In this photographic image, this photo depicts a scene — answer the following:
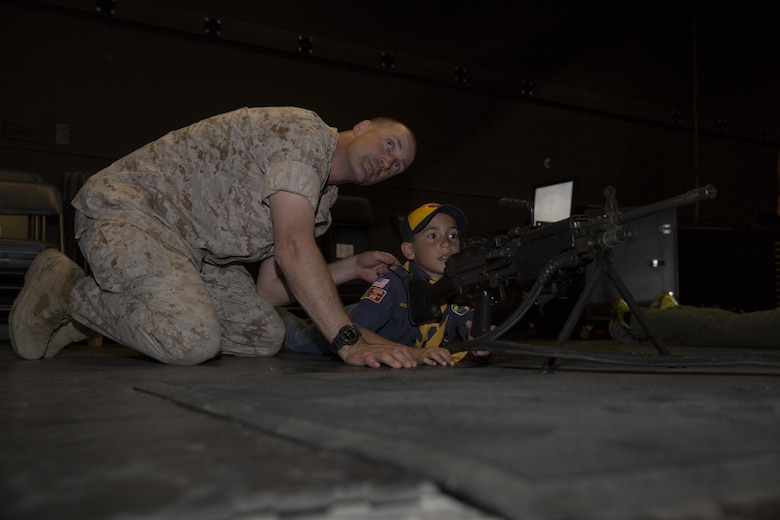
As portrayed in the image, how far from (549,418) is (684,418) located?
6.9 inches

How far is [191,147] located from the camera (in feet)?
7.39

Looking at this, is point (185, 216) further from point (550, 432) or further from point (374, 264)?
point (550, 432)

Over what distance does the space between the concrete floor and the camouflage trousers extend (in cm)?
63

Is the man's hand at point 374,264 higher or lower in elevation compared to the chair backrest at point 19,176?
lower

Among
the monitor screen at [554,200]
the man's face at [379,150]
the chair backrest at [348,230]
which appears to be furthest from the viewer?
the monitor screen at [554,200]

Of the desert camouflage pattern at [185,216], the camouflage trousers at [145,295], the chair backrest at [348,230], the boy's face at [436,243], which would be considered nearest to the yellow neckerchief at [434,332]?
the boy's face at [436,243]

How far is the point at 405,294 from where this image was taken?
2.38 metres

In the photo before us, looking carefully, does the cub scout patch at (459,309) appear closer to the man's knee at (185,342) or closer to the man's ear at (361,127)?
the man's ear at (361,127)

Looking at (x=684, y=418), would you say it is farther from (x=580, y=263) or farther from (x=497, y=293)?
(x=497, y=293)

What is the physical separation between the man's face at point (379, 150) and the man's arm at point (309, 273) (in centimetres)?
33

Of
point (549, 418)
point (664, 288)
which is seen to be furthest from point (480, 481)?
point (664, 288)

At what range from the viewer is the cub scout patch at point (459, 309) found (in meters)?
2.37

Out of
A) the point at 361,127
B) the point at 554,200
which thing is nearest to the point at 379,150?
the point at 361,127

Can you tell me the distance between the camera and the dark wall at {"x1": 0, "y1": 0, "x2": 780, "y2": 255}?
401 cm
